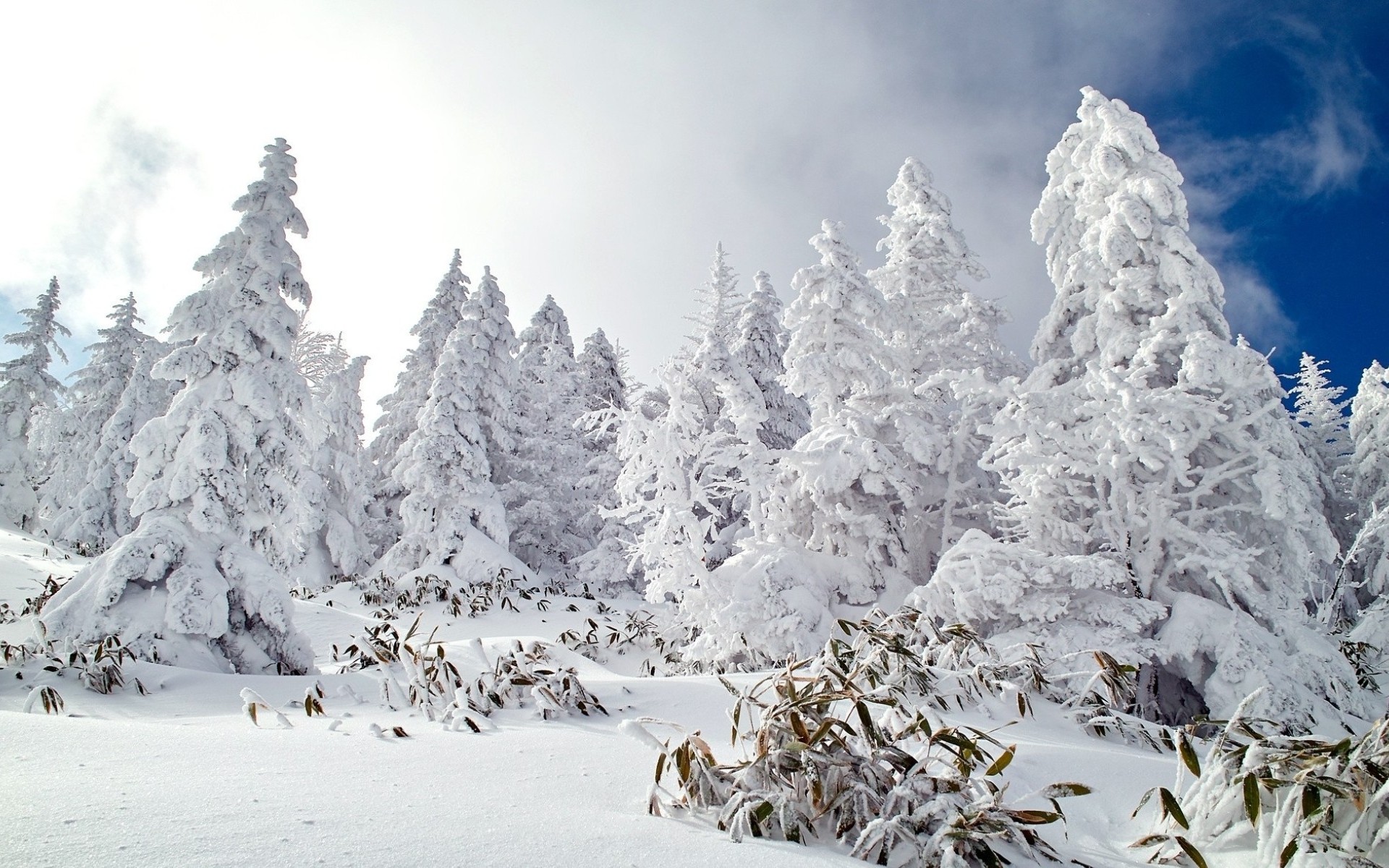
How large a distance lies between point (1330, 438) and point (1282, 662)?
23538 mm

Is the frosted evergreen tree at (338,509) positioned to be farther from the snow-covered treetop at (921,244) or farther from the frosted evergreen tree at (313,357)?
the snow-covered treetop at (921,244)

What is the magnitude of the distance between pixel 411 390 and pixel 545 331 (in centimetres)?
611

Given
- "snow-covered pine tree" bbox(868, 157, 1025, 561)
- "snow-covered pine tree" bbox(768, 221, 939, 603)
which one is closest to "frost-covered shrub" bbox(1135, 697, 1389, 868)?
"snow-covered pine tree" bbox(768, 221, 939, 603)

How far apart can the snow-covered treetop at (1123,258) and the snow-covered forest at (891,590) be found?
7cm

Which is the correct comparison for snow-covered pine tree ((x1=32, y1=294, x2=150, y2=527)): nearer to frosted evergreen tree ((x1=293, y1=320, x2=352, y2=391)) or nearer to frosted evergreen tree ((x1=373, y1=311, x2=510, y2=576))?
frosted evergreen tree ((x1=293, y1=320, x2=352, y2=391))

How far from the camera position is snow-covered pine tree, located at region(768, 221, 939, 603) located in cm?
1123

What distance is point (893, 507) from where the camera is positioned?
13.0 m

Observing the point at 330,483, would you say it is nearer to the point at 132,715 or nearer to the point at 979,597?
the point at 132,715

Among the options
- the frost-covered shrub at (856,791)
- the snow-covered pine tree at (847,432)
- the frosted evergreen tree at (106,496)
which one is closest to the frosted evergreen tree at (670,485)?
the snow-covered pine tree at (847,432)

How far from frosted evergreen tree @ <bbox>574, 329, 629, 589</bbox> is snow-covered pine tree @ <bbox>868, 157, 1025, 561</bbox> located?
7.11 metres

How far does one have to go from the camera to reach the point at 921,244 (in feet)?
49.4

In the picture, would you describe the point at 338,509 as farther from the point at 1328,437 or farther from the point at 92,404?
the point at 1328,437

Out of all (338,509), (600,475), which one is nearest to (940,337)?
(600,475)

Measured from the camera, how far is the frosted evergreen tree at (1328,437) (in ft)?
70.0
